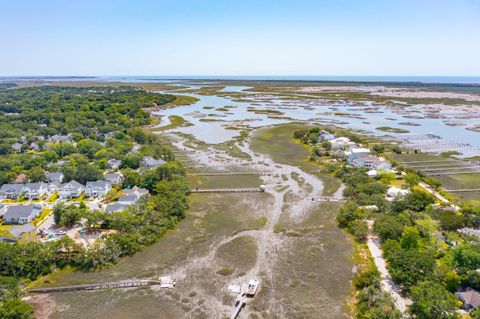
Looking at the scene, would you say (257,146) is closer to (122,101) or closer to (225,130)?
(225,130)

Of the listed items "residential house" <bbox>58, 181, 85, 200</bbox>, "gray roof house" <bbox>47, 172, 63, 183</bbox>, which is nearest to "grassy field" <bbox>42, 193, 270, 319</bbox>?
"residential house" <bbox>58, 181, 85, 200</bbox>

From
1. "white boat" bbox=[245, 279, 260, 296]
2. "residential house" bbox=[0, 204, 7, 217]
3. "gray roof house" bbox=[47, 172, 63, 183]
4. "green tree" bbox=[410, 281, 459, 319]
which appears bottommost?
"white boat" bbox=[245, 279, 260, 296]

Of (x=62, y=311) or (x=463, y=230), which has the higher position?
(x=463, y=230)

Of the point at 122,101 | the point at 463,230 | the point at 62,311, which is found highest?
the point at 122,101

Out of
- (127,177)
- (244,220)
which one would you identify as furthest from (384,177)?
(127,177)

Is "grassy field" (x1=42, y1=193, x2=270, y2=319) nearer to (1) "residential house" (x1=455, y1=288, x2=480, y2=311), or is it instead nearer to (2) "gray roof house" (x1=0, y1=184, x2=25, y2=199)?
(1) "residential house" (x1=455, y1=288, x2=480, y2=311)

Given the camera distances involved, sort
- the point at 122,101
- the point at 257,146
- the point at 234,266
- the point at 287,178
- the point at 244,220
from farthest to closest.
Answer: the point at 122,101, the point at 257,146, the point at 287,178, the point at 244,220, the point at 234,266

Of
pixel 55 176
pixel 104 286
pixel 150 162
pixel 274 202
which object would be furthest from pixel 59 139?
pixel 104 286

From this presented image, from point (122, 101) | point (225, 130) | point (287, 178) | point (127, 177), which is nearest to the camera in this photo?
point (127, 177)
